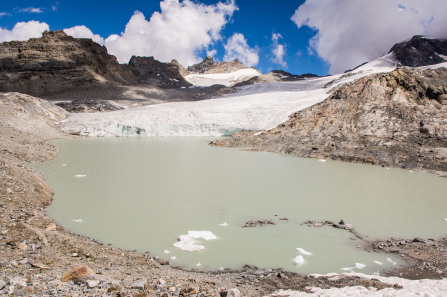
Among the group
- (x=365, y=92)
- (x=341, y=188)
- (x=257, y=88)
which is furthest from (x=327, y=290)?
(x=257, y=88)

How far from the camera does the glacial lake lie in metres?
5.12

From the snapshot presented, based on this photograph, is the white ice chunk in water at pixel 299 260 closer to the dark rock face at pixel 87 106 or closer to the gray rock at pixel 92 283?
the gray rock at pixel 92 283

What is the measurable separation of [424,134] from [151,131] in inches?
740

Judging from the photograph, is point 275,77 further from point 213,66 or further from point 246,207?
point 246,207

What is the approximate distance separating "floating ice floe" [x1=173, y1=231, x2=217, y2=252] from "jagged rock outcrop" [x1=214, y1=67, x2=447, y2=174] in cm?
1079

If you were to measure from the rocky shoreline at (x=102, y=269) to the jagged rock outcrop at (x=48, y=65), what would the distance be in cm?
4719

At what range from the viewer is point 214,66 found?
114125 millimetres

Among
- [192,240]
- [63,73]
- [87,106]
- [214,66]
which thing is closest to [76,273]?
[192,240]

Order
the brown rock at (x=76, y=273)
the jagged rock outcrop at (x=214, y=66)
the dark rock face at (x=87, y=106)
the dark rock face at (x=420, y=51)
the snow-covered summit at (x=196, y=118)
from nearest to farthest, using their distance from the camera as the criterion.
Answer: the brown rock at (x=76, y=273), the snow-covered summit at (x=196, y=118), the dark rock face at (x=87, y=106), the dark rock face at (x=420, y=51), the jagged rock outcrop at (x=214, y=66)

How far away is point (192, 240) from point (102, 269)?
175cm

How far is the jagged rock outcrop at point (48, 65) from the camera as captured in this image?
1869 inches

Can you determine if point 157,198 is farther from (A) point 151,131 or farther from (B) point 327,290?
(A) point 151,131

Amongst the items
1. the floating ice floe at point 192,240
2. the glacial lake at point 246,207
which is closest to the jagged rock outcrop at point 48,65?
the glacial lake at point 246,207

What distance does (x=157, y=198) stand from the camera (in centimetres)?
809
